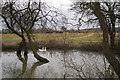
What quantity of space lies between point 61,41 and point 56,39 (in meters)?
0.10

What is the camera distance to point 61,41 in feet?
7.19

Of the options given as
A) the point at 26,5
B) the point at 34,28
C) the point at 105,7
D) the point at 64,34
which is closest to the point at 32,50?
the point at 34,28

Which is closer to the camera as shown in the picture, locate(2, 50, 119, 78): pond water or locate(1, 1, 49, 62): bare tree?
locate(2, 50, 119, 78): pond water

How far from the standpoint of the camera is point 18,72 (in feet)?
6.58

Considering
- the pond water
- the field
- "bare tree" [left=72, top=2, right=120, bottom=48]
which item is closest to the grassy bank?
the field

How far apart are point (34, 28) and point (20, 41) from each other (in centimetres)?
38

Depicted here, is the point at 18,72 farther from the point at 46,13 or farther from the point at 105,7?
the point at 105,7

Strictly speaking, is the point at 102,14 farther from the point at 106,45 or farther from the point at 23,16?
the point at 23,16

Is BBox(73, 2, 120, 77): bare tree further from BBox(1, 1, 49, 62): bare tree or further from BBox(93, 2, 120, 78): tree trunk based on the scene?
BBox(1, 1, 49, 62): bare tree

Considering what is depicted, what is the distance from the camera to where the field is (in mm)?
2045

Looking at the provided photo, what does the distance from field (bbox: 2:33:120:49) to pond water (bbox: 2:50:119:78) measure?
0.15m

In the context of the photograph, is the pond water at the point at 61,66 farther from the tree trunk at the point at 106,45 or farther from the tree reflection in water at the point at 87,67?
the tree trunk at the point at 106,45

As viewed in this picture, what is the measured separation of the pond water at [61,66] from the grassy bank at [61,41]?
0.11 metres

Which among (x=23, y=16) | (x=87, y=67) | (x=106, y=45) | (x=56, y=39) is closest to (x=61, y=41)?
(x=56, y=39)
